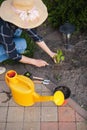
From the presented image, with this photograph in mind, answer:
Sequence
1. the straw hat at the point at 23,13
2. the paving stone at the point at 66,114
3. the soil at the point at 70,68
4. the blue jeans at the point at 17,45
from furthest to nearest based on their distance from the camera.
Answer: the blue jeans at the point at 17,45 → the soil at the point at 70,68 → the paving stone at the point at 66,114 → the straw hat at the point at 23,13

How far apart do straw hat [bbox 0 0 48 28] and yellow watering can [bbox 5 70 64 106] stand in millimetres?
437

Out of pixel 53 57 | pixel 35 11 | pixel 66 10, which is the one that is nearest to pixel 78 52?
pixel 53 57

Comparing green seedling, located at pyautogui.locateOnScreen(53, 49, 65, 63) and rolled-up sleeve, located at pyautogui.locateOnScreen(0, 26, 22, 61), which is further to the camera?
green seedling, located at pyautogui.locateOnScreen(53, 49, 65, 63)

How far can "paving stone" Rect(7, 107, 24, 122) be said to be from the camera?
2.66 metres

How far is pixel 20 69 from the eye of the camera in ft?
10.3

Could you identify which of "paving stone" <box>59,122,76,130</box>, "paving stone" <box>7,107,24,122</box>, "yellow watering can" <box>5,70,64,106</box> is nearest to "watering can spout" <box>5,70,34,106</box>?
"yellow watering can" <box>5,70,64,106</box>

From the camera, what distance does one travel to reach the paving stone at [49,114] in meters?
2.65

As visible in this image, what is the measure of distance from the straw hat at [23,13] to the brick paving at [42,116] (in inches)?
28.3

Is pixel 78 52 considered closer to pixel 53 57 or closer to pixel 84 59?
pixel 84 59

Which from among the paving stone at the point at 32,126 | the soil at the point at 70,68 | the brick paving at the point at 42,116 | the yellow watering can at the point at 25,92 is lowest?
the paving stone at the point at 32,126

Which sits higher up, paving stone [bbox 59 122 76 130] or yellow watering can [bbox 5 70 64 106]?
yellow watering can [bbox 5 70 64 106]

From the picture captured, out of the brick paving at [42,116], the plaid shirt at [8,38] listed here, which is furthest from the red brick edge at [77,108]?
the plaid shirt at [8,38]

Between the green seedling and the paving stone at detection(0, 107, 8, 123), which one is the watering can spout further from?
the green seedling

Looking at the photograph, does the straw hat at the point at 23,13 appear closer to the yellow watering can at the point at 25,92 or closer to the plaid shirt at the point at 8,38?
the plaid shirt at the point at 8,38
